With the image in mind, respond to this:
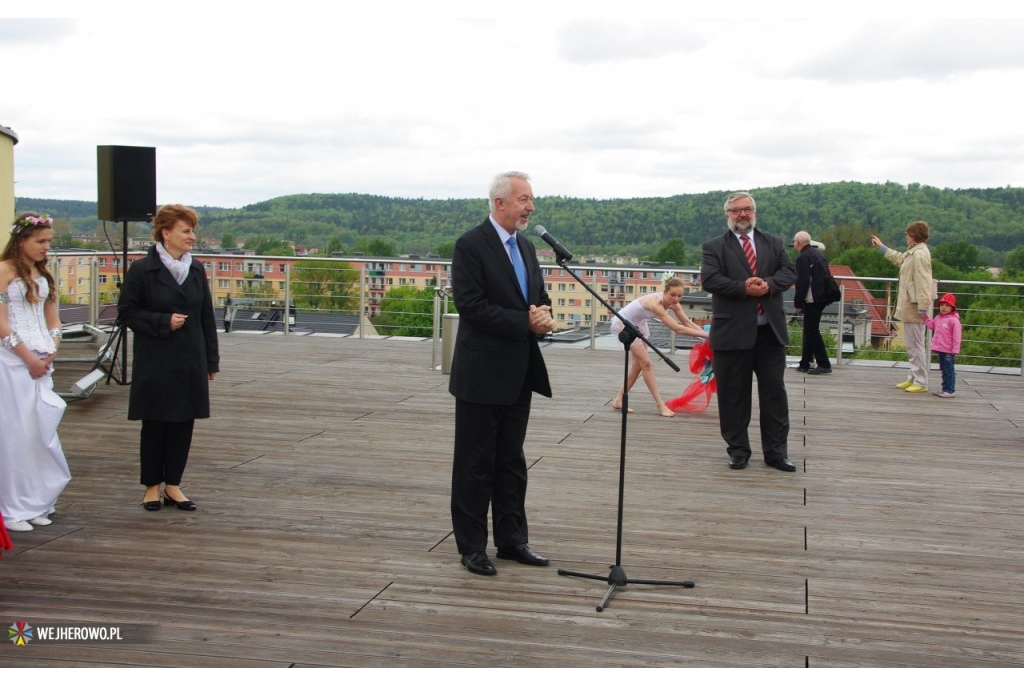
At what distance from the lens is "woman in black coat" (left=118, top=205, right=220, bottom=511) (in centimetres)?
→ 558

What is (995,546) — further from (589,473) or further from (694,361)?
(694,361)

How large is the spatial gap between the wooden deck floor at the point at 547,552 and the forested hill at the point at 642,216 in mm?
10358

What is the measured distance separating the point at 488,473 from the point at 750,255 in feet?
10.0

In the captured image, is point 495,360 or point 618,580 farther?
point 495,360

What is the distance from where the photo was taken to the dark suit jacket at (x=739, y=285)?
703cm

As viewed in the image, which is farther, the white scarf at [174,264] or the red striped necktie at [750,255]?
the red striped necktie at [750,255]

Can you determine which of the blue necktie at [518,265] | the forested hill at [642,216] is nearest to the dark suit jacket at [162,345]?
the blue necktie at [518,265]

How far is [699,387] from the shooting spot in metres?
9.62

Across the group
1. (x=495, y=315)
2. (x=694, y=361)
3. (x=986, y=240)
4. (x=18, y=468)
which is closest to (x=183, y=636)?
(x=495, y=315)

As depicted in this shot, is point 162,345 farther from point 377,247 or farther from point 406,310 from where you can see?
point 377,247

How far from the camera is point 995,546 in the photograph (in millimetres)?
5398

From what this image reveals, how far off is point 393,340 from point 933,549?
37.6ft

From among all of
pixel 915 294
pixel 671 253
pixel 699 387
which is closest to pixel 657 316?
pixel 699 387

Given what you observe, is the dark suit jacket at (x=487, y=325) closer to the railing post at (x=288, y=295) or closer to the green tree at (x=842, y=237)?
the railing post at (x=288, y=295)
